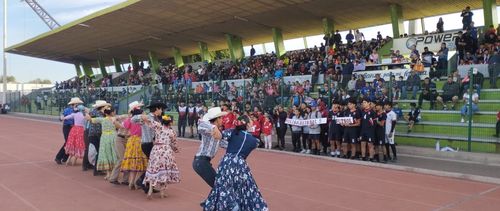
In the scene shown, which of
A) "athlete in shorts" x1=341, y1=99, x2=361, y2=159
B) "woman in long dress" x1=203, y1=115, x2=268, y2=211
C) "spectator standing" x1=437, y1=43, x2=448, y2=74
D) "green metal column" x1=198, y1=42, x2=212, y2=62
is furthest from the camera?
"green metal column" x1=198, y1=42, x2=212, y2=62

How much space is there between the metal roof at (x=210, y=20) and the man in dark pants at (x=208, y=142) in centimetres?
2029

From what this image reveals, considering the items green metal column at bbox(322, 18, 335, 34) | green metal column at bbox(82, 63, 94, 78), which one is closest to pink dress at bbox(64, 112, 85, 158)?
green metal column at bbox(322, 18, 335, 34)

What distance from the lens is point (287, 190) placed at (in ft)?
28.4

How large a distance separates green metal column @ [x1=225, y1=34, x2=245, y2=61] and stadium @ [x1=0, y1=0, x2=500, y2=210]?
2.67m

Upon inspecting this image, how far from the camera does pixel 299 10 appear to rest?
27375 mm

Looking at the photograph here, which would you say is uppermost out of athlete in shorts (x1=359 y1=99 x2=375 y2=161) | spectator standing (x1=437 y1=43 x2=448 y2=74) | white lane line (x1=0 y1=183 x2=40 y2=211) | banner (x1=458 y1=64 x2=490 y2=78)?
spectator standing (x1=437 y1=43 x2=448 y2=74)

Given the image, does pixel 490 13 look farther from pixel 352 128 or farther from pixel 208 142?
pixel 208 142

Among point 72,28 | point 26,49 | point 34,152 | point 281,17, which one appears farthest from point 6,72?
point 34,152

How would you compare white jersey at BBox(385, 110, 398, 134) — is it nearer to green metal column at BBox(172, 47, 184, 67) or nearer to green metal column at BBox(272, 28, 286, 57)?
green metal column at BBox(272, 28, 286, 57)

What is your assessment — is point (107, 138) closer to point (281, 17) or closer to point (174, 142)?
point (174, 142)

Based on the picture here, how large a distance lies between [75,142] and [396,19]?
65.2 ft

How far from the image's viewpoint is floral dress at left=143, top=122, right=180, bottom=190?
24.3ft

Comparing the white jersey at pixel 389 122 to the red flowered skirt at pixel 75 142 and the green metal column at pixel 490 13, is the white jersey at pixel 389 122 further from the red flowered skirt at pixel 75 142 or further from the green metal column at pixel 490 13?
the green metal column at pixel 490 13

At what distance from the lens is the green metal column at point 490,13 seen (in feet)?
74.4
